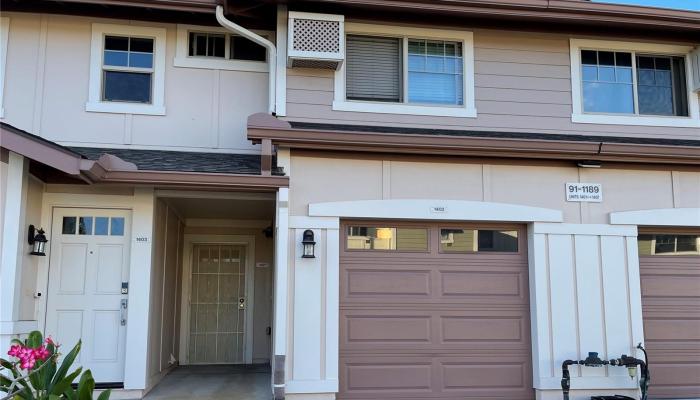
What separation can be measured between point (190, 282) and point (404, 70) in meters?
5.12

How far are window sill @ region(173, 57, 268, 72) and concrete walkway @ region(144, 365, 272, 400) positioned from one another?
409cm

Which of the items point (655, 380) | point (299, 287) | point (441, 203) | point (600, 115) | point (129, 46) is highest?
point (129, 46)

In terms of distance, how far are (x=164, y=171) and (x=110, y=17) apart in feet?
9.01

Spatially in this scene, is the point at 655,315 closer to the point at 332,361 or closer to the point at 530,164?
the point at 530,164

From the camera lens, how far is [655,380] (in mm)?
7312

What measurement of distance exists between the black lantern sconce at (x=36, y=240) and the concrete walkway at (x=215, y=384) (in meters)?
2.05

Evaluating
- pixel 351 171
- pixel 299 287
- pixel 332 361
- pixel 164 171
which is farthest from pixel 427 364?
pixel 164 171

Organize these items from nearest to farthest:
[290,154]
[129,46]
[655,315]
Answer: [290,154]
[655,315]
[129,46]

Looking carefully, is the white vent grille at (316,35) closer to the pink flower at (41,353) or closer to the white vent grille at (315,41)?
the white vent grille at (315,41)

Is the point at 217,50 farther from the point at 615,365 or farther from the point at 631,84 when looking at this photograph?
the point at 615,365

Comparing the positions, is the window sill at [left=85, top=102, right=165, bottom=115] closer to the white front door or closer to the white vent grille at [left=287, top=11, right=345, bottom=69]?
the white front door

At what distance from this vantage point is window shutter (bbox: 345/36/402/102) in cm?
763

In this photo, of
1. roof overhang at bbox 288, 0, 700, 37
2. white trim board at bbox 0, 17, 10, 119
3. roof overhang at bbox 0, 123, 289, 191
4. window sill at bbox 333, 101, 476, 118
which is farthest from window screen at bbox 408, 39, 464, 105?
white trim board at bbox 0, 17, 10, 119

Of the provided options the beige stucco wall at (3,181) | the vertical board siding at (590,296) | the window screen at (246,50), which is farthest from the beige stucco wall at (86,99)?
the vertical board siding at (590,296)
